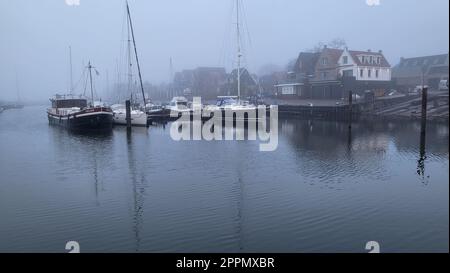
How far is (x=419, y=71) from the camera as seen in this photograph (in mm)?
71625

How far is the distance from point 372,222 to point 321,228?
175 cm

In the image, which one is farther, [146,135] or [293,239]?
[146,135]

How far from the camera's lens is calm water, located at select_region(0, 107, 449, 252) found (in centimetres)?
1099

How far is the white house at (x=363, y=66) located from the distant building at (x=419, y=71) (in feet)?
10.8

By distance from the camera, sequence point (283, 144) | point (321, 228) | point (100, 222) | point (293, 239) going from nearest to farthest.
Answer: point (293, 239) → point (321, 228) → point (100, 222) → point (283, 144)

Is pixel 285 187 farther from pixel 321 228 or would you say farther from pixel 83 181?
pixel 83 181

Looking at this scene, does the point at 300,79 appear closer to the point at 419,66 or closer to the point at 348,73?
the point at 348,73

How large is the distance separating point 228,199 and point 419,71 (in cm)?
6823

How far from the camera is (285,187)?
1650cm

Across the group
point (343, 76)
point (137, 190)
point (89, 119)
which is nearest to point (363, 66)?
point (343, 76)

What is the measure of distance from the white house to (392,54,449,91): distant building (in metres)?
3.29

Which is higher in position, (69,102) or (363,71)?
(363,71)

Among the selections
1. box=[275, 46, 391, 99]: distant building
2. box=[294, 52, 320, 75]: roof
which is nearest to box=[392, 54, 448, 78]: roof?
box=[275, 46, 391, 99]: distant building
